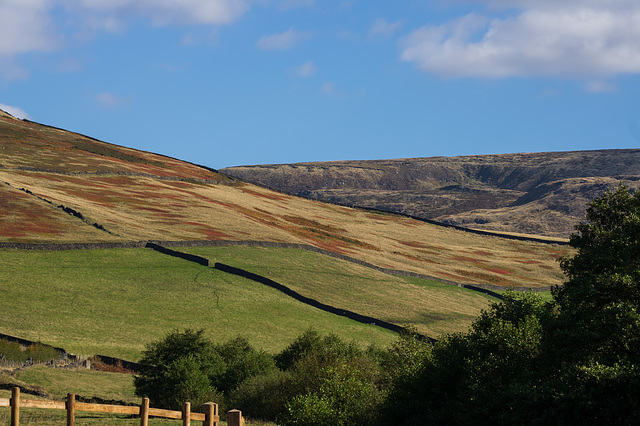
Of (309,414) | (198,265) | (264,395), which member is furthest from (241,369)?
(198,265)

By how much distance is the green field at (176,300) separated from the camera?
6059cm

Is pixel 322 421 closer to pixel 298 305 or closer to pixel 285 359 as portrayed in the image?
pixel 285 359

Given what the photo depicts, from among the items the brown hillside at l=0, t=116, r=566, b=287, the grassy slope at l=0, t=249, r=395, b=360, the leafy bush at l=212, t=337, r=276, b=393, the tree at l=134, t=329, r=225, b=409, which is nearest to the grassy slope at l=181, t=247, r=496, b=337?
the grassy slope at l=0, t=249, r=395, b=360

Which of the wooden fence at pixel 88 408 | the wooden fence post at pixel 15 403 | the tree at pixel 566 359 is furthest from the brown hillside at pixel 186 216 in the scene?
the wooden fence post at pixel 15 403

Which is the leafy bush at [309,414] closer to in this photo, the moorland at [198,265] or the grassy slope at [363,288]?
the moorland at [198,265]

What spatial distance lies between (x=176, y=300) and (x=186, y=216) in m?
44.1

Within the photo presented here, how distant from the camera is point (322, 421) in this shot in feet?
120

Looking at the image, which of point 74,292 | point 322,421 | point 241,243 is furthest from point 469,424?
point 241,243

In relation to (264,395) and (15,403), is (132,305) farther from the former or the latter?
(15,403)

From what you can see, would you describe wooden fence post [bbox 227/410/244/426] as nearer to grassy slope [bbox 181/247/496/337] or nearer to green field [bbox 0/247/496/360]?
green field [bbox 0/247/496/360]

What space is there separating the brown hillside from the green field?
27.6ft

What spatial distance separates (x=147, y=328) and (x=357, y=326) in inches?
997

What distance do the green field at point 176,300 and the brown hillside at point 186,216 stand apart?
27.6ft

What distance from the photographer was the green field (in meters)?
60.6
